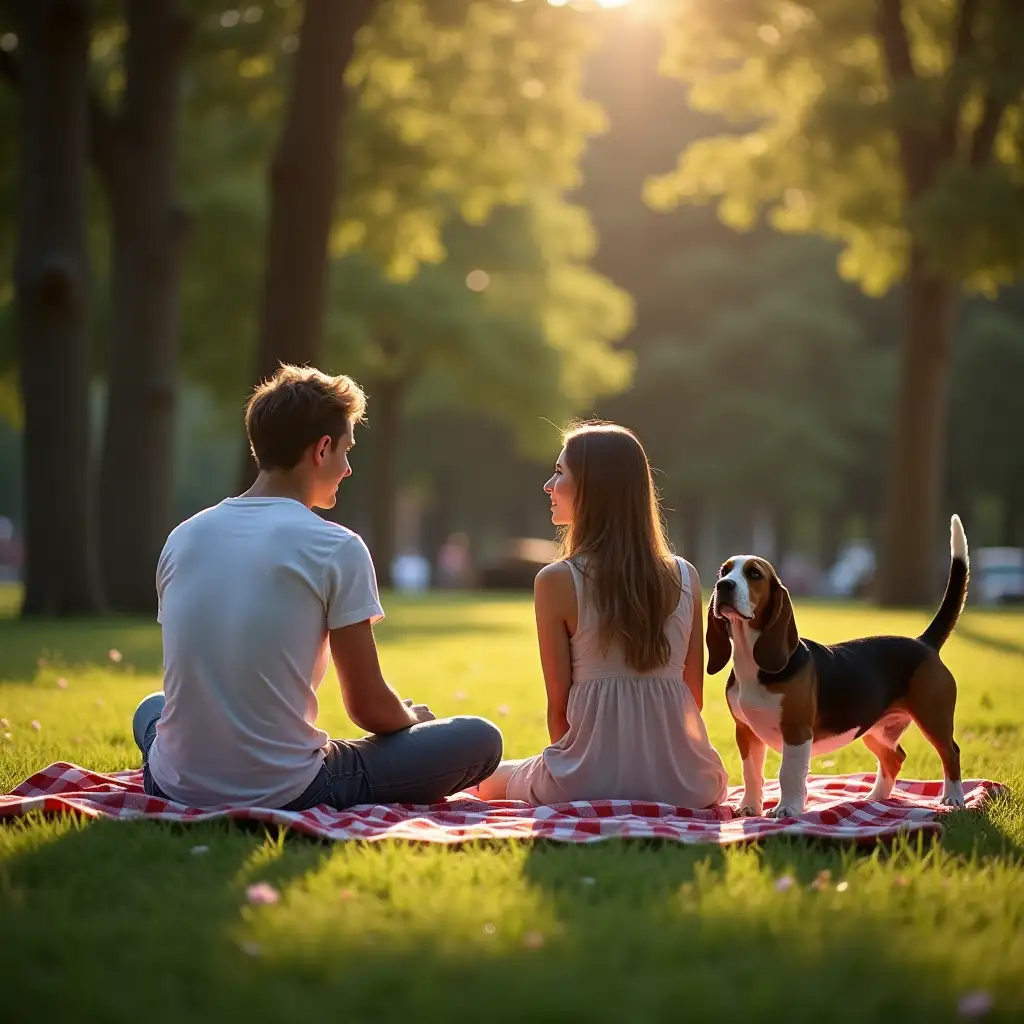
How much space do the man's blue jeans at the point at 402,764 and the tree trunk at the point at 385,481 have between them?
79.0ft

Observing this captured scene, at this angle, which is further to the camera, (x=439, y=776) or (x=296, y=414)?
(x=439, y=776)

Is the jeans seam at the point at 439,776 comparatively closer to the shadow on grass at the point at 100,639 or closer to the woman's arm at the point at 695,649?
the woman's arm at the point at 695,649

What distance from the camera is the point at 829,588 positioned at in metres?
42.4

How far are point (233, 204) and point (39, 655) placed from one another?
13098 mm

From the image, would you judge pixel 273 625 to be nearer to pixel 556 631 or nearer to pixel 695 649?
pixel 556 631

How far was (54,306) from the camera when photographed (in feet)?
51.6

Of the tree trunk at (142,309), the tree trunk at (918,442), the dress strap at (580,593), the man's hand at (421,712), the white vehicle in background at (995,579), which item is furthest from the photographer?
the white vehicle in background at (995,579)

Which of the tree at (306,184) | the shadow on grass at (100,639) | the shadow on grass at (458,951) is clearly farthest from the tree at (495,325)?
the shadow on grass at (458,951)

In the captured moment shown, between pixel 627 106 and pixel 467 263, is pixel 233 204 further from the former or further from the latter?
pixel 627 106

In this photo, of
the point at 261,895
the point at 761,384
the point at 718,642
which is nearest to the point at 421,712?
the point at 718,642

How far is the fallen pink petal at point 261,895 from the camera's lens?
3572mm

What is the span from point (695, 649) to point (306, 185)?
391 inches

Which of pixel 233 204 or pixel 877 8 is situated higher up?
pixel 877 8

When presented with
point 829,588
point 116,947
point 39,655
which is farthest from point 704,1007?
point 829,588
